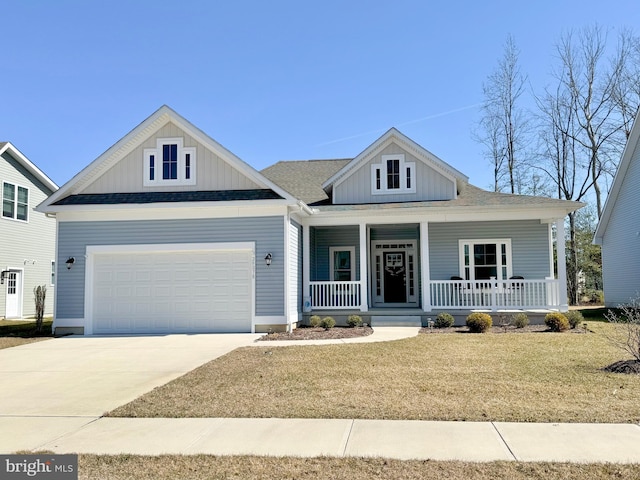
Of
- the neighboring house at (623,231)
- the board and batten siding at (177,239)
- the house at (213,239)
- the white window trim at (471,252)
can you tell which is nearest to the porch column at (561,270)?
the house at (213,239)

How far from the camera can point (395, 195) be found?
17.9 m

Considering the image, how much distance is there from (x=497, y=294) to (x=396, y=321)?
3.70 metres

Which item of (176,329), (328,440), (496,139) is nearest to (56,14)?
(176,329)

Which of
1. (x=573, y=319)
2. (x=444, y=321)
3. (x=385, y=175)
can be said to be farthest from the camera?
(x=385, y=175)

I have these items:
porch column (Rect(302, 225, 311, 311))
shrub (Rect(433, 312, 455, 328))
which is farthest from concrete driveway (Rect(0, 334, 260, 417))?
shrub (Rect(433, 312, 455, 328))

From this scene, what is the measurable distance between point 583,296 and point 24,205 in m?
31.4

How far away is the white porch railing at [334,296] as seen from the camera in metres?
16.8

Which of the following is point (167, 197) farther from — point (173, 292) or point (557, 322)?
point (557, 322)

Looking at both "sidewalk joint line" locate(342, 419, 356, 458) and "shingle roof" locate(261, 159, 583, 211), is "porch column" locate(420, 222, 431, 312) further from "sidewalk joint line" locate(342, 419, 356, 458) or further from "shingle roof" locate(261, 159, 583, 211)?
"sidewalk joint line" locate(342, 419, 356, 458)

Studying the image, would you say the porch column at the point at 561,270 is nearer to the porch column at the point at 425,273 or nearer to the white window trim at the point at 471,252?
the white window trim at the point at 471,252

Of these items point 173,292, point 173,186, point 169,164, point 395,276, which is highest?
point 169,164

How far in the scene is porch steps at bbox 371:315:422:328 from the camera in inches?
626
